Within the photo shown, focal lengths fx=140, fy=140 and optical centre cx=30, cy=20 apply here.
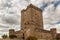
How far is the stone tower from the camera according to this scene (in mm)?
37812

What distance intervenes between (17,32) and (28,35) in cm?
556

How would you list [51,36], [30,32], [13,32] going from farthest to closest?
1. [13,32]
2. [51,36]
3. [30,32]

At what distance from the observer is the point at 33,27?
113ft

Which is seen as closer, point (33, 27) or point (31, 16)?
point (33, 27)

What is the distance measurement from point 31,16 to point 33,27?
449 cm

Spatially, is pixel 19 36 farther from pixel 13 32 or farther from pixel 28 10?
pixel 28 10

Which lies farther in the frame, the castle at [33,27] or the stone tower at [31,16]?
the stone tower at [31,16]

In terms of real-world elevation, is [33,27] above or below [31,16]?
below

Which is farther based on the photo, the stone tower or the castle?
the stone tower

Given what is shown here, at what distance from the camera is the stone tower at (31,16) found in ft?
124

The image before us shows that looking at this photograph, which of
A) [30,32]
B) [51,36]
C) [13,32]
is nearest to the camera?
[30,32]

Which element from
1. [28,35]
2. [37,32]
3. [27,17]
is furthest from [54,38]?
[27,17]

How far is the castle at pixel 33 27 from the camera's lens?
34.6 m

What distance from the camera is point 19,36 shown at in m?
37.9
